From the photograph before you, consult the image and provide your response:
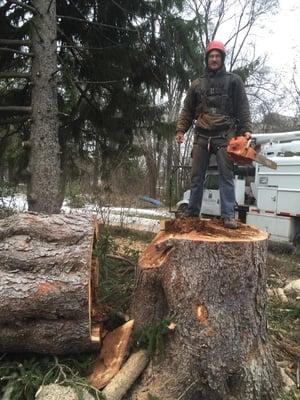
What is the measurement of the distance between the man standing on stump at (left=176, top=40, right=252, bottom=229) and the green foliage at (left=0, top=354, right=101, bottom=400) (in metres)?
2.13

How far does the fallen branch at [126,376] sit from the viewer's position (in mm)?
3168

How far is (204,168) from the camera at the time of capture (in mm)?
5102

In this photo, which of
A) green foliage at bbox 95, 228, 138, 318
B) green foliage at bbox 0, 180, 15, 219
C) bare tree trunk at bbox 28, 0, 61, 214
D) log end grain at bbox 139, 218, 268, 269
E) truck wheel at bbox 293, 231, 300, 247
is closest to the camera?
log end grain at bbox 139, 218, 268, 269

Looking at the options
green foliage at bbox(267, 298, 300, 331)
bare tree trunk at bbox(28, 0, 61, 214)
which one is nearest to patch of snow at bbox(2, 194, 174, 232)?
bare tree trunk at bbox(28, 0, 61, 214)

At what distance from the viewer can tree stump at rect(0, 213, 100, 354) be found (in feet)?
10.7

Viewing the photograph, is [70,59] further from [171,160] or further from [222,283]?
[171,160]

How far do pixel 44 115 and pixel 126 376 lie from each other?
4.56 meters

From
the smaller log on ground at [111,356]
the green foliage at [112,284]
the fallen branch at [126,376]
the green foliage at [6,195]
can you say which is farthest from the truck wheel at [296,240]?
the fallen branch at [126,376]

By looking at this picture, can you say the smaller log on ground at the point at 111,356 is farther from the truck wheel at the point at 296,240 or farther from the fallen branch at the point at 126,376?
the truck wheel at the point at 296,240

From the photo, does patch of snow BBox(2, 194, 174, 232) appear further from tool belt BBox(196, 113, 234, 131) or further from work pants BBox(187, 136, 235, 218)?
tool belt BBox(196, 113, 234, 131)

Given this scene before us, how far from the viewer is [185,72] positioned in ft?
26.6

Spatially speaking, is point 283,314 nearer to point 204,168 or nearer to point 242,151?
point 204,168

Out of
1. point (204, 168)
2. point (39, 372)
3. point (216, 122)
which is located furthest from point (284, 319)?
point (39, 372)

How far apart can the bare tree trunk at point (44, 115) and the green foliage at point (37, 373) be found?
365 cm
